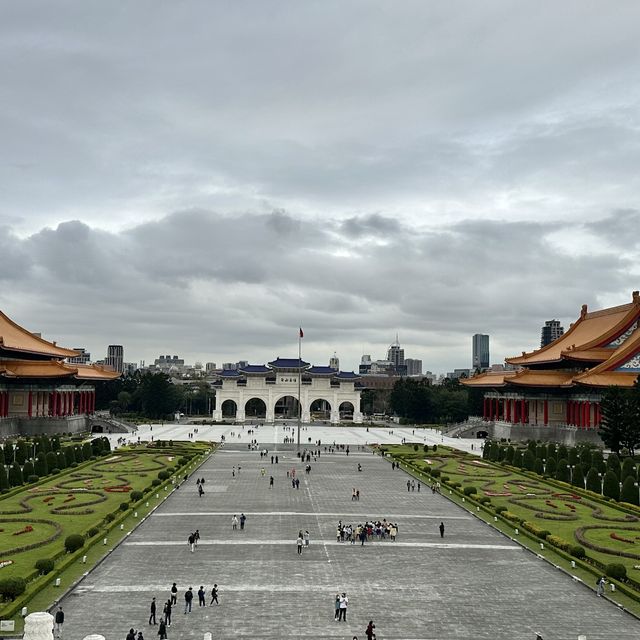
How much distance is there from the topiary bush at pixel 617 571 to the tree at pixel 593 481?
22162 mm

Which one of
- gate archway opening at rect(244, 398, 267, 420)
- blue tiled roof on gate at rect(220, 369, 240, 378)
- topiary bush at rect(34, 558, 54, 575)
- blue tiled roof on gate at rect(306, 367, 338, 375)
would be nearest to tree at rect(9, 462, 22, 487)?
topiary bush at rect(34, 558, 54, 575)

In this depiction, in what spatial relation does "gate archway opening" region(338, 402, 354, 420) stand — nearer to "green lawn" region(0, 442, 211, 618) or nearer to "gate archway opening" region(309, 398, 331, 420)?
"gate archway opening" region(309, 398, 331, 420)

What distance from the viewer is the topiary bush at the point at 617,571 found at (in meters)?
28.4

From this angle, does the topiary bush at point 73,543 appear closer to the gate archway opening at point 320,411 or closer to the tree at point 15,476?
the tree at point 15,476

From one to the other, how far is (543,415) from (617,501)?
147 feet

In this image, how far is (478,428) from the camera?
104688 millimetres

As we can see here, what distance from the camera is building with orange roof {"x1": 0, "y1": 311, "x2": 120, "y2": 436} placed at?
282 feet

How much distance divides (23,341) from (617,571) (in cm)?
8062

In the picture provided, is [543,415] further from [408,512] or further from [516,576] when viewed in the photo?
[516,576]

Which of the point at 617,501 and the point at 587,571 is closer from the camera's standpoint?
the point at 587,571

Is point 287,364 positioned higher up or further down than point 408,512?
higher up

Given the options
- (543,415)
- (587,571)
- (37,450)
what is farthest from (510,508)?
(543,415)

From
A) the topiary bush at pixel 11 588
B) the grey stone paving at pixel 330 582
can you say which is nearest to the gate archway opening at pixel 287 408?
the grey stone paving at pixel 330 582

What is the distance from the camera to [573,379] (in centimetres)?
7900
